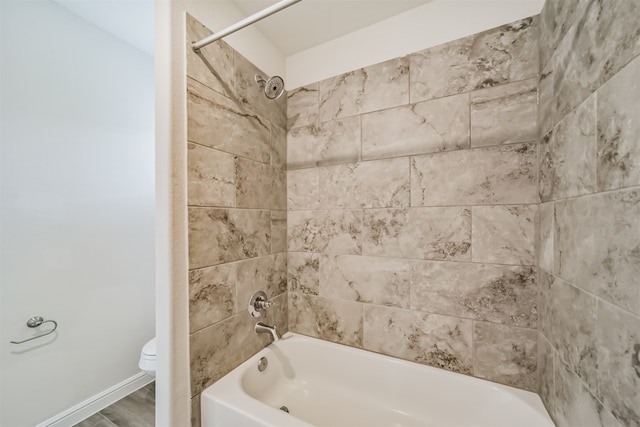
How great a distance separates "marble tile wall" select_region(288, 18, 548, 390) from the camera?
3.53ft

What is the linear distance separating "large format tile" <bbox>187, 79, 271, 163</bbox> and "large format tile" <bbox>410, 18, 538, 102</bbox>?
0.91 m

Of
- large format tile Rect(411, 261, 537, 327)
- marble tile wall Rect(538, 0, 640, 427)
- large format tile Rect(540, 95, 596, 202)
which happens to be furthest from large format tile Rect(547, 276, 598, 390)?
large format tile Rect(540, 95, 596, 202)

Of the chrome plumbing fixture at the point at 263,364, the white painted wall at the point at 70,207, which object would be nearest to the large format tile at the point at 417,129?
the chrome plumbing fixture at the point at 263,364

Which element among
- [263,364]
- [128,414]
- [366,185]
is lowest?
[128,414]

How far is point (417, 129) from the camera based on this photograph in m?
1.27

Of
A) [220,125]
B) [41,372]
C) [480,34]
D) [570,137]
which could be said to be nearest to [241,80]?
[220,125]

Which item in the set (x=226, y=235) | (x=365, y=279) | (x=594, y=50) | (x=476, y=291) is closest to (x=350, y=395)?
(x=365, y=279)

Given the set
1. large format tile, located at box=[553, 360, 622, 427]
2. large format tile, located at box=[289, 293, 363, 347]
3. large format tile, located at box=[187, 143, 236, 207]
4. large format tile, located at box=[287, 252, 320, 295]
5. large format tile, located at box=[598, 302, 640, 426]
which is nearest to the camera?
large format tile, located at box=[598, 302, 640, 426]

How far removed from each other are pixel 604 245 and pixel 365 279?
0.97 m

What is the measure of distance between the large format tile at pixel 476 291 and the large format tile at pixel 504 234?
0.15ft

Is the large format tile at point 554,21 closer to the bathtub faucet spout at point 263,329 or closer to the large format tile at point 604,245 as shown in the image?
the large format tile at point 604,245

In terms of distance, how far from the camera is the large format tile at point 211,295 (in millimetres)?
1010

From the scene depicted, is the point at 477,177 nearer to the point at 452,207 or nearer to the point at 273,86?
the point at 452,207

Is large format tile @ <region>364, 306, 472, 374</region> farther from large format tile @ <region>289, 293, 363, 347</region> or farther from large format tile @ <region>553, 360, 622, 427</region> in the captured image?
large format tile @ <region>553, 360, 622, 427</region>
